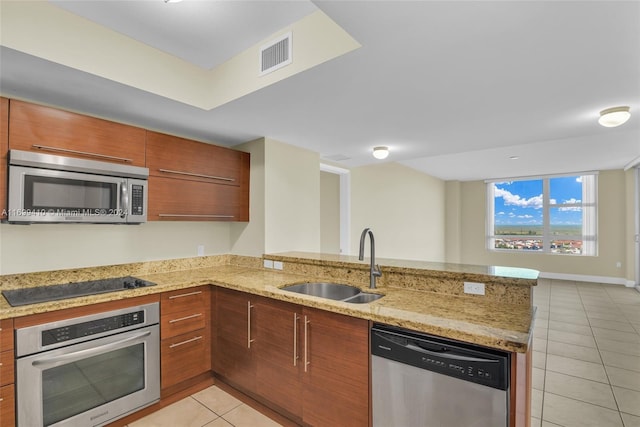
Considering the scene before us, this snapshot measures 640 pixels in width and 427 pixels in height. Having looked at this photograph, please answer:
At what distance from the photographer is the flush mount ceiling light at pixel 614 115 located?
7.82 ft

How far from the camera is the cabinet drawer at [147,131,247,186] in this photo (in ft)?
8.34

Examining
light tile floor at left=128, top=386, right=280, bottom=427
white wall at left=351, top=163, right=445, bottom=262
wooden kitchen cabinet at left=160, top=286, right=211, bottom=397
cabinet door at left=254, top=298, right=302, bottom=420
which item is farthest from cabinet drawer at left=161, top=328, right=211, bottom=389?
white wall at left=351, top=163, right=445, bottom=262

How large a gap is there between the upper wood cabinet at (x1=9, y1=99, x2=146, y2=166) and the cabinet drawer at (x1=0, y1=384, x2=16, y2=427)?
135cm

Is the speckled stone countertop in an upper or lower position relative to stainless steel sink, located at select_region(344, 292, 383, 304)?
upper

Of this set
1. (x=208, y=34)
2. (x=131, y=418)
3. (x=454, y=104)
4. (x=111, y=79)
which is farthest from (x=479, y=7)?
(x=131, y=418)

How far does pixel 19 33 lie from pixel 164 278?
1.79m

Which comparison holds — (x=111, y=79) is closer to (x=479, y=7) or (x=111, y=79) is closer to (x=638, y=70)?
(x=479, y=7)

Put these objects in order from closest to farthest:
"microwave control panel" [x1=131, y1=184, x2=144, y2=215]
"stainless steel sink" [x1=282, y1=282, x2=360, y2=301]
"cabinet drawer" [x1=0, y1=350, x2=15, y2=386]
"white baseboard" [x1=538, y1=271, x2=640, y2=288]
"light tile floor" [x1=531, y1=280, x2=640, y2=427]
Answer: "cabinet drawer" [x1=0, y1=350, x2=15, y2=386] < "light tile floor" [x1=531, y1=280, x2=640, y2=427] < "microwave control panel" [x1=131, y1=184, x2=144, y2=215] < "stainless steel sink" [x1=282, y1=282, x2=360, y2=301] < "white baseboard" [x1=538, y1=271, x2=640, y2=288]

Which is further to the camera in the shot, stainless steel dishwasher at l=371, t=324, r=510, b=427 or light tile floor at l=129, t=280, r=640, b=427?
light tile floor at l=129, t=280, r=640, b=427

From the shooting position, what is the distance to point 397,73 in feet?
6.15

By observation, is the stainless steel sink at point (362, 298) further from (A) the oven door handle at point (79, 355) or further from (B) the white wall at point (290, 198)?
(A) the oven door handle at point (79, 355)

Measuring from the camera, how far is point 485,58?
171 cm

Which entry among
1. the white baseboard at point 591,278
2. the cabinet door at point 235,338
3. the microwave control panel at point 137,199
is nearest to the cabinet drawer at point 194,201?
the microwave control panel at point 137,199

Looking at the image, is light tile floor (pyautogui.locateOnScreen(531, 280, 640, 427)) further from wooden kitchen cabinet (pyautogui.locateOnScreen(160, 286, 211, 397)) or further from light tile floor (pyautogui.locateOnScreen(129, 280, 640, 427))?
wooden kitchen cabinet (pyautogui.locateOnScreen(160, 286, 211, 397))
